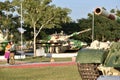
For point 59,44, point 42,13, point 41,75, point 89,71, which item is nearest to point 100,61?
point 89,71

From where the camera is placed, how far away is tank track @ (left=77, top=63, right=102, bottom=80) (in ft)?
33.2

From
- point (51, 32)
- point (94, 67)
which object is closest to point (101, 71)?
point (94, 67)

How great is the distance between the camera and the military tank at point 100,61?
9.27 meters

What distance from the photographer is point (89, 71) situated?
1029 centimetres

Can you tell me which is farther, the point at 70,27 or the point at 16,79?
the point at 70,27

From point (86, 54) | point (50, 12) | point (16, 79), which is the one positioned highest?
point (50, 12)

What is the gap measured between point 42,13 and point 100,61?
30.3m

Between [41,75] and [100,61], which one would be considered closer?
[100,61]

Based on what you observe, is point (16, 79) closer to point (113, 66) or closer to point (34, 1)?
point (113, 66)

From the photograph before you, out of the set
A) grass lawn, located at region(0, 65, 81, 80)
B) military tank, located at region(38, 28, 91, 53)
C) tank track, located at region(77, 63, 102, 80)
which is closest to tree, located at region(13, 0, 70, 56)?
military tank, located at region(38, 28, 91, 53)

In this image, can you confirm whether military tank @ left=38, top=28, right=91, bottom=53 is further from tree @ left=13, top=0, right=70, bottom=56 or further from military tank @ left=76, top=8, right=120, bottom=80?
military tank @ left=76, top=8, right=120, bottom=80

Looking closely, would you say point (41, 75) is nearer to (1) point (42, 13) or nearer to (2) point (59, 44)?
(1) point (42, 13)

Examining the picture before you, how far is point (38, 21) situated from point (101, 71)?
103 ft

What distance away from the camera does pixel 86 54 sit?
10.1 meters
